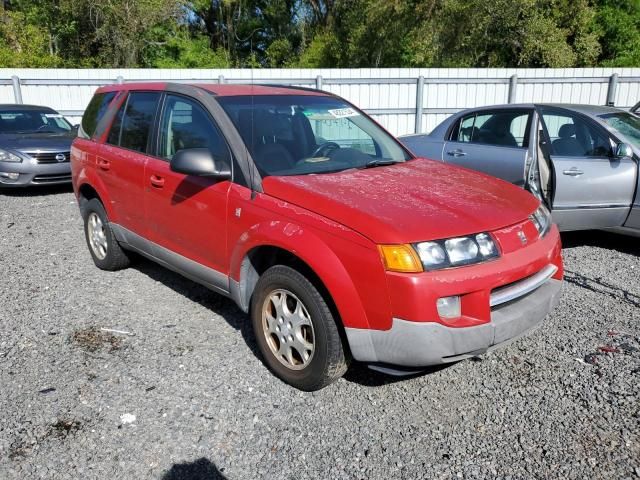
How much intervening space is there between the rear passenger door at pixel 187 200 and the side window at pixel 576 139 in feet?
12.5

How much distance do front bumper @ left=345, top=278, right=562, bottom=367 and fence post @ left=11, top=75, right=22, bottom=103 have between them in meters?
13.1

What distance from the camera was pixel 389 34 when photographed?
2192 centimetres

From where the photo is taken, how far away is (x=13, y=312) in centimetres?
455

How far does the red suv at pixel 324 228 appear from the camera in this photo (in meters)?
2.79

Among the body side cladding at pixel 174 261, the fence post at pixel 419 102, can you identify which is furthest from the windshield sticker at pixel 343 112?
the fence post at pixel 419 102

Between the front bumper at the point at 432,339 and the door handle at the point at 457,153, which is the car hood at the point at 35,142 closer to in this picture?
the door handle at the point at 457,153

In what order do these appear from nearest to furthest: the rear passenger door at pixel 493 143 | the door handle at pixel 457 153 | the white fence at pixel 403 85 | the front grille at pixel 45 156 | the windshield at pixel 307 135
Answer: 1. the windshield at pixel 307 135
2. the rear passenger door at pixel 493 143
3. the door handle at pixel 457 153
4. the front grille at pixel 45 156
5. the white fence at pixel 403 85

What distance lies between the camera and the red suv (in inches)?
110

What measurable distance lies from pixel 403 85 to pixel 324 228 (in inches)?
474

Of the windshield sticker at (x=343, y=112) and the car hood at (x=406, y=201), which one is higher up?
the windshield sticker at (x=343, y=112)

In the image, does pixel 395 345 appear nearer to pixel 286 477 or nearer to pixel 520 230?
pixel 286 477

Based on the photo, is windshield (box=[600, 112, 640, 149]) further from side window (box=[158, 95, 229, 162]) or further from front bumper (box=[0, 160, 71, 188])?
front bumper (box=[0, 160, 71, 188])

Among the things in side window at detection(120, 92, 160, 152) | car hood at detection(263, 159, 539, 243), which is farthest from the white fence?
car hood at detection(263, 159, 539, 243)

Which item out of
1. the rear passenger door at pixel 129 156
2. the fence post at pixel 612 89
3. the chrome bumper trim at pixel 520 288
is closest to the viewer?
the chrome bumper trim at pixel 520 288
